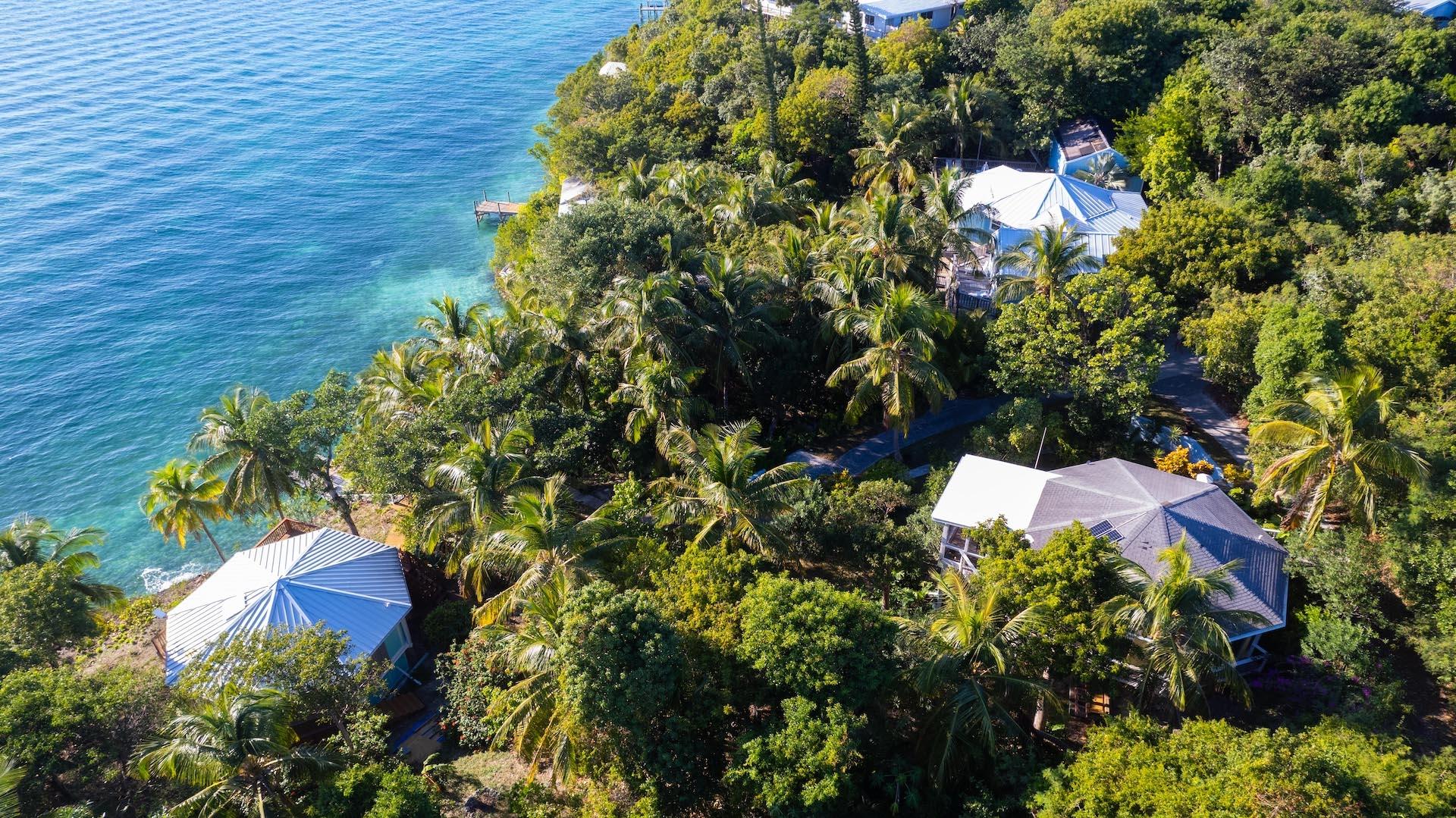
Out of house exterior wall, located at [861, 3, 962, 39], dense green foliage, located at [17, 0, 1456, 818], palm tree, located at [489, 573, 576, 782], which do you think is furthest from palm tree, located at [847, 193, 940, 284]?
house exterior wall, located at [861, 3, 962, 39]

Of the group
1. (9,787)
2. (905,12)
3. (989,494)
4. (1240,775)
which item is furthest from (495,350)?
(905,12)

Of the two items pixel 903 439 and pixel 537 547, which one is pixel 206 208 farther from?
pixel 903 439

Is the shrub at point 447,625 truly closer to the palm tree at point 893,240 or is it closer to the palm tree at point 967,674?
the palm tree at point 967,674

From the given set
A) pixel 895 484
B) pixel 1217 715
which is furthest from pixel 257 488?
pixel 1217 715

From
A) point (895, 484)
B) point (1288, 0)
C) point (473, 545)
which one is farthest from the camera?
point (1288, 0)

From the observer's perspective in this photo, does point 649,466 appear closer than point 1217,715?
No

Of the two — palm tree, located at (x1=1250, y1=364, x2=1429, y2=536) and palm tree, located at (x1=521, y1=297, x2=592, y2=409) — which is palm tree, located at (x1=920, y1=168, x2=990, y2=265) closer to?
palm tree, located at (x1=1250, y1=364, x2=1429, y2=536)

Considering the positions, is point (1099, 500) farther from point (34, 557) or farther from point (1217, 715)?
point (34, 557)
